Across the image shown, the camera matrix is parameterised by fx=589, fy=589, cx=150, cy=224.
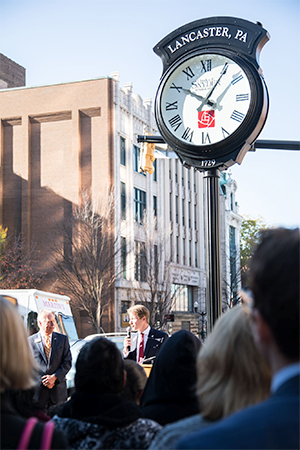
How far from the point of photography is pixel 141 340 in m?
7.52

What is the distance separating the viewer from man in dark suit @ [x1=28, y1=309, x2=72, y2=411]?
26.6ft

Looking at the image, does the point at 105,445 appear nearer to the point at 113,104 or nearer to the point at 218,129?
the point at 218,129

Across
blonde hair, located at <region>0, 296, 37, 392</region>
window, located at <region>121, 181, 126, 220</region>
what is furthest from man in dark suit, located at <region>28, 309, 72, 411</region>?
window, located at <region>121, 181, 126, 220</region>

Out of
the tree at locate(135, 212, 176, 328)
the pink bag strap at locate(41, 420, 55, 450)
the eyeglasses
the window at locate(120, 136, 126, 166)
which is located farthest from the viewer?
the window at locate(120, 136, 126, 166)

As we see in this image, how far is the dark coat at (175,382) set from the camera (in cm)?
293

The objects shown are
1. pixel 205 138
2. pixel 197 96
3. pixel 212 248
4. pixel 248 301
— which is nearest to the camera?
pixel 248 301

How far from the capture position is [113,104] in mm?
40844

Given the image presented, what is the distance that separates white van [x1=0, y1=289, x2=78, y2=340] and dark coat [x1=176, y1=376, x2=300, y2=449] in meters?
15.5

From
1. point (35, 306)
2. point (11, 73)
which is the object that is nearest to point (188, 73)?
point (35, 306)

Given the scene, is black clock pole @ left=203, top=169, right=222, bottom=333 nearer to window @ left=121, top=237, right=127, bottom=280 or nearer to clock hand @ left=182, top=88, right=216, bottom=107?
clock hand @ left=182, top=88, right=216, bottom=107

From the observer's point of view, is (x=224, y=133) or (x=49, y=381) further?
(x=49, y=381)

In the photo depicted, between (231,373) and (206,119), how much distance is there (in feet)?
13.1

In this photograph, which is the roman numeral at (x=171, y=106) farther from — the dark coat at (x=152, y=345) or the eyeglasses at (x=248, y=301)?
the eyeglasses at (x=248, y=301)

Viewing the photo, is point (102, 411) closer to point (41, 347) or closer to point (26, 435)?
point (26, 435)
